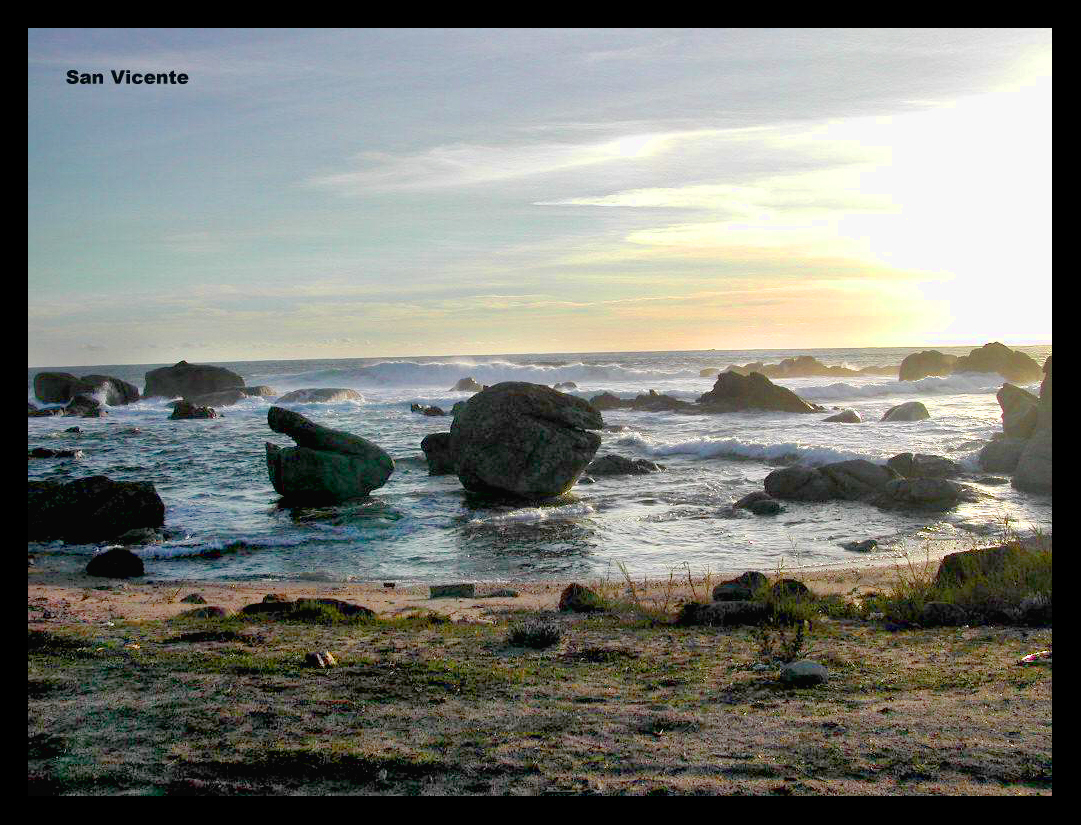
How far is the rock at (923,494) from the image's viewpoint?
16484 millimetres

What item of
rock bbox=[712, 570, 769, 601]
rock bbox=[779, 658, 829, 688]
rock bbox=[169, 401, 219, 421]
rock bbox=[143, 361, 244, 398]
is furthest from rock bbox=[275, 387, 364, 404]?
rock bbox=[779, 658, 829, 688]

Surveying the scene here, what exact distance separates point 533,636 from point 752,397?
33.6m

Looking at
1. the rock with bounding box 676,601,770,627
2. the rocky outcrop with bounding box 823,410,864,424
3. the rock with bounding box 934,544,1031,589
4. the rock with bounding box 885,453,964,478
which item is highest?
the rocky outcrop with bounding box 823,410,864,424

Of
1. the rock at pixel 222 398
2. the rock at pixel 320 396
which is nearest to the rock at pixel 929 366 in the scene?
→ the rock at pixel 320 396

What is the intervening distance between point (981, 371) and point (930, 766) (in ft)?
199

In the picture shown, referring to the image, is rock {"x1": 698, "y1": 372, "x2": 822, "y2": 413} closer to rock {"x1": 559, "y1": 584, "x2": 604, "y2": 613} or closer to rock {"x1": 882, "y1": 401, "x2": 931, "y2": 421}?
rock {"x1": 882, "y1": 401, "x2": 931, "y2": 421}

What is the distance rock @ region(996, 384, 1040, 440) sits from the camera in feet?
69.1

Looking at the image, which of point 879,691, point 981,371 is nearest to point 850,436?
point 879,691

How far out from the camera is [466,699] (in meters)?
5.46

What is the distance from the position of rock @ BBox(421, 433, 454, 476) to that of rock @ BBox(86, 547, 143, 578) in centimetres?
1022

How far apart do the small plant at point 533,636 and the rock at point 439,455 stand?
47.4 feet

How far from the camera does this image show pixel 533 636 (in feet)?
23.5
